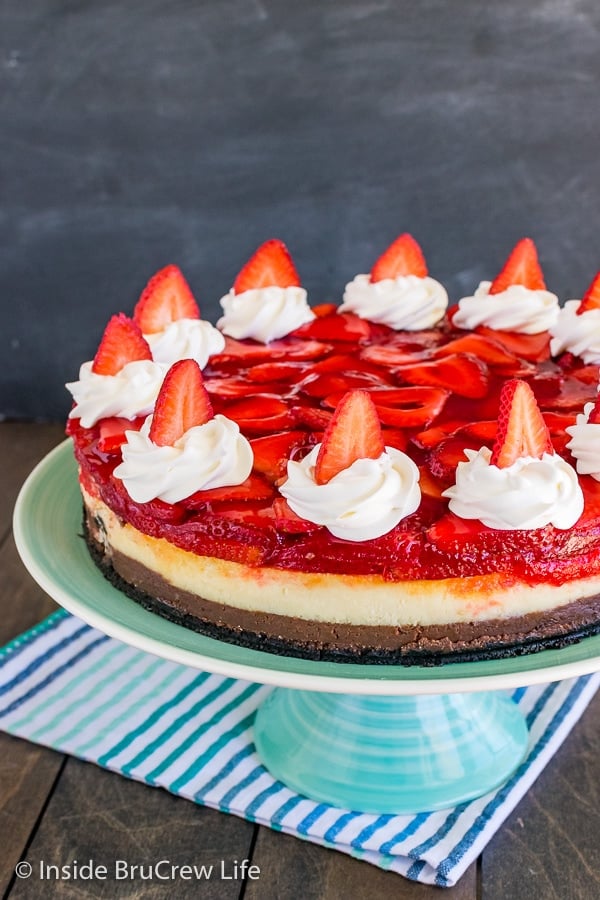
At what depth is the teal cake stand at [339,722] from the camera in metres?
2.06

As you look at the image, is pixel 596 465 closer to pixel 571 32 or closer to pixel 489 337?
pixel 489 337

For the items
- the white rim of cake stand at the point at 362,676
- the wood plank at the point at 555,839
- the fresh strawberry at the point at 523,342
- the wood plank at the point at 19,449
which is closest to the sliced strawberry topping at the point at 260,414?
the white rim of cake stand at the point at 362,676

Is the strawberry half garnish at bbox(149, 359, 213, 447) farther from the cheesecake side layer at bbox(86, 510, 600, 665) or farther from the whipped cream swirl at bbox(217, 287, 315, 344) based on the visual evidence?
the whipped cream swirl at bbox(217, 287, 315, 344)

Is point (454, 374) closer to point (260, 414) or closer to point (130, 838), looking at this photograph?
point (260, 414)

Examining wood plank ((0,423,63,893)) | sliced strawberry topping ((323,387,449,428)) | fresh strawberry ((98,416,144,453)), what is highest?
fresh strawberry ((98,416,144,453))

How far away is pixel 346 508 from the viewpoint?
1.78 meters

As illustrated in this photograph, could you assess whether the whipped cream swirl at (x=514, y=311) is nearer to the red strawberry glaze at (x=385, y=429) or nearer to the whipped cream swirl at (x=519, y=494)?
the red strawberry glaze at (x=385, y=429)

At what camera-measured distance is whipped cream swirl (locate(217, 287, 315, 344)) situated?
269cm

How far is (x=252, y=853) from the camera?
2.14m

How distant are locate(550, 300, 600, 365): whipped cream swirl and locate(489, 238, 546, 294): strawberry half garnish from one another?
8.5 inches

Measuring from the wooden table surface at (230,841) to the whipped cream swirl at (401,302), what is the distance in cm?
109

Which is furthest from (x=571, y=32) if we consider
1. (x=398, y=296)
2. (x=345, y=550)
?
(x=345, y=550)

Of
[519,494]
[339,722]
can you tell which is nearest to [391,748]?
[339,722]

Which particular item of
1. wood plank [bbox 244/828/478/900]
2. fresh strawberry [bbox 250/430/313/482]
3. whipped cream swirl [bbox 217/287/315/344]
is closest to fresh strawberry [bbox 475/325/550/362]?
whipped cream swirl [bbox 217/287/315/344]
